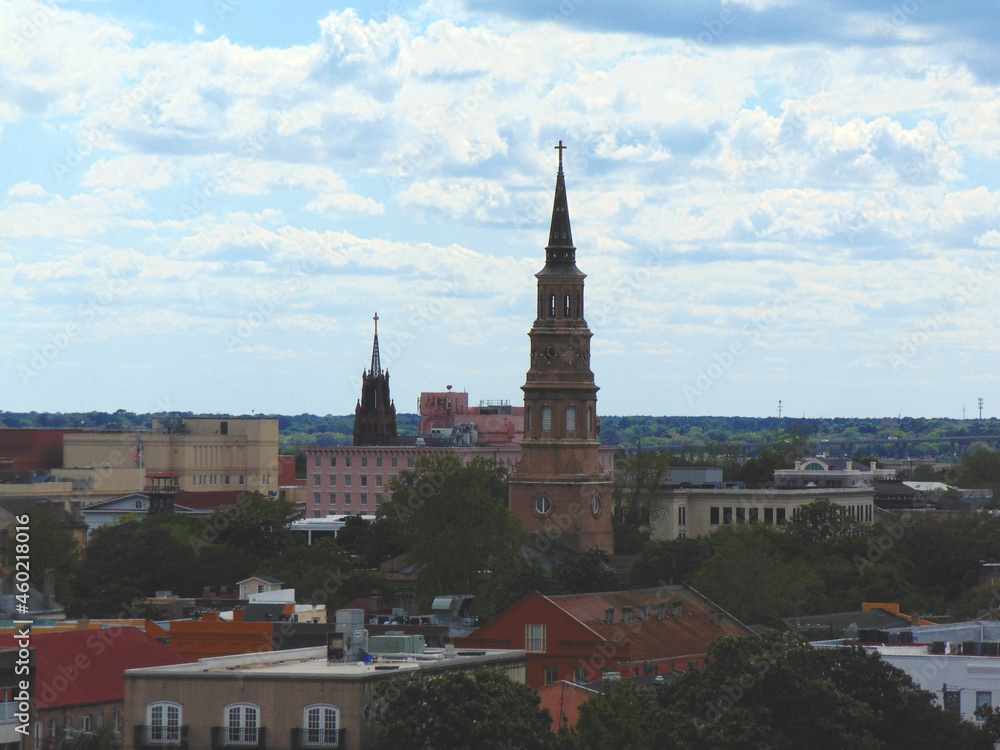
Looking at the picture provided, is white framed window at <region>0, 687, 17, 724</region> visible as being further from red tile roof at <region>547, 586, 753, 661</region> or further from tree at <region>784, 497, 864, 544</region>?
tree at <region>784, 497, 864, 544</region>

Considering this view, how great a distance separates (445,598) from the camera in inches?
3809

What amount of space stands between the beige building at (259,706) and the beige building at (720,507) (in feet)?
446

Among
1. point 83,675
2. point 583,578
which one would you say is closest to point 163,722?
point 83,675

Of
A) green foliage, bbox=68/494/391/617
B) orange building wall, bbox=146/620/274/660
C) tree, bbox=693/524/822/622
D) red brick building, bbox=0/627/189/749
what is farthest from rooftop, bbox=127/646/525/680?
green foliage, bbox=68/494/391/617

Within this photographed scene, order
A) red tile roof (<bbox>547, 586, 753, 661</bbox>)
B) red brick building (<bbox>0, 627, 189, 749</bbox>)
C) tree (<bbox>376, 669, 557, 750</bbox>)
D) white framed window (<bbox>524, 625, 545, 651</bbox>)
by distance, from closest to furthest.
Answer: tree (<bbox>376, 669, 557, 750</bbox>), red brick building (<bbox>0, 627, 189, 749</bbox>), white framed window (<bbox>524, 625, 545, 651</bbox>), red tile roof (<bbox>547, 586, 753, 661</bbox>)

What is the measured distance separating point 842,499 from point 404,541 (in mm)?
64252

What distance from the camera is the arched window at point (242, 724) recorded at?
56125mm

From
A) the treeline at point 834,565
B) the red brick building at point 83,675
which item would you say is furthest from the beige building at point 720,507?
the red brick building at point 83,675

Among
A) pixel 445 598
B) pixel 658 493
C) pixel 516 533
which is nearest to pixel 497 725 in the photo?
pixel 445 598

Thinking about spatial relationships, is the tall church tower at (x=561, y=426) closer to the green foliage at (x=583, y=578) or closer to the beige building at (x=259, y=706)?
the green foliage at (x=583, y=578)

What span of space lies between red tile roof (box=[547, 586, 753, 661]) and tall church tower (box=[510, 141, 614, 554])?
60.8m

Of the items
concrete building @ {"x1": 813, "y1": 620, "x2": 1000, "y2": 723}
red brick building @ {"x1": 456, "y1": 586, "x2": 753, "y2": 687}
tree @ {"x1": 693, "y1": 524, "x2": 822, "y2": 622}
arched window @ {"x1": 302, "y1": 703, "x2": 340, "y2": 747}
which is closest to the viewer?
arched window @ {"x1": 302, "y1": 703, "x2": 340, "y2": 747}

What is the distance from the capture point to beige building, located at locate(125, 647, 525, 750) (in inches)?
2176

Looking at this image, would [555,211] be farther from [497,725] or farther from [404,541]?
[497,725]
